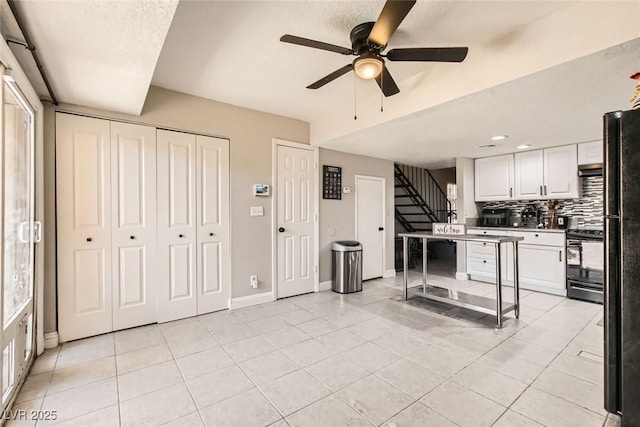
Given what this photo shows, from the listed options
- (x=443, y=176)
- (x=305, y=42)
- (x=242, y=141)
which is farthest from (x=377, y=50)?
(x=443, y=176)

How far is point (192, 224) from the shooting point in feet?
11.1

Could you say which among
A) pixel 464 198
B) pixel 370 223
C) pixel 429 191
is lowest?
pixel 370 223

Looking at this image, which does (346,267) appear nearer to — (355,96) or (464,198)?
(355,96)

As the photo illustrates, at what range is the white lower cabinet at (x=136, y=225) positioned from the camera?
2779 mm

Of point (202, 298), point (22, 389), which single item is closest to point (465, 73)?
point (202, 298)

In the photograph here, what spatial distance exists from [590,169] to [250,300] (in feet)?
17.5

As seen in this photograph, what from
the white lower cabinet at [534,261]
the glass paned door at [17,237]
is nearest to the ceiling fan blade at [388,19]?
the glass paned door at [17,237]

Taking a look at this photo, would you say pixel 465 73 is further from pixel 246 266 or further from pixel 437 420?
pixel 246 266

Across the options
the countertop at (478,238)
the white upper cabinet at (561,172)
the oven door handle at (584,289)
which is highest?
the white upper cabinet at (561,172)

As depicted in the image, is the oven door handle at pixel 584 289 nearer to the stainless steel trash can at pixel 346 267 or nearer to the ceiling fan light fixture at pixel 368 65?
the stainless steel trash can at pixel 346 267

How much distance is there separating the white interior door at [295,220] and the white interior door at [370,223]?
107 cm

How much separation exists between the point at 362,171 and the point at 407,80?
7.55 feet

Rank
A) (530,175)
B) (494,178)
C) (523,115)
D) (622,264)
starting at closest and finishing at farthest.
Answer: (622,264) < (523,115) < (530,175) < (494,178)

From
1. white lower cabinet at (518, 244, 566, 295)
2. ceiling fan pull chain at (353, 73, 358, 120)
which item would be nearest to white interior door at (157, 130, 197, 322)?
ceiling fan pull chain at (353, 73, 358, 120)
